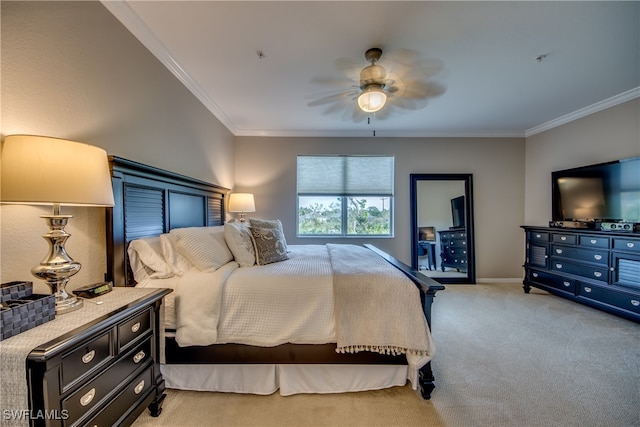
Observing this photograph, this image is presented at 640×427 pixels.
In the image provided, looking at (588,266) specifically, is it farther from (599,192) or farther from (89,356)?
(89,356)

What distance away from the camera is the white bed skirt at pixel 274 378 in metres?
1.68

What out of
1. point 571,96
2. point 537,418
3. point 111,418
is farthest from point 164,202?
point 571,96

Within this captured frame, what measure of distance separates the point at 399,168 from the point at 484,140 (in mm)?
1547

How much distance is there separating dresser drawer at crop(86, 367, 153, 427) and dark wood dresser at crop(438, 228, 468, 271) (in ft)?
13.8

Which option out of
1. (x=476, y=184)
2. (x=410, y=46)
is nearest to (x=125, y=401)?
(x=410, y=46)

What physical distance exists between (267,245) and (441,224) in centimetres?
331

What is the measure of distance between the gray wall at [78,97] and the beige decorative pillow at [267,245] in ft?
3.34

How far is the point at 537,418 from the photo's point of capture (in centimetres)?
148

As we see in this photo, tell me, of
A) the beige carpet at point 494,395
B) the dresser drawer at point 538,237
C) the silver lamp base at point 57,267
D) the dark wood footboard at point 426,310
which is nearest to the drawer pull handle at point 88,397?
the silver lamp base at point 57,267

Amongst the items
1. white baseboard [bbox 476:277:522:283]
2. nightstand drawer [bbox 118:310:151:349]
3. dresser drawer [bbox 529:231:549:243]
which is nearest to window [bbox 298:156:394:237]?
white baseboard [bbox 476:277:522:283]

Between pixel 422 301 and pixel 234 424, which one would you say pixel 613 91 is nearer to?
pixel 422 301

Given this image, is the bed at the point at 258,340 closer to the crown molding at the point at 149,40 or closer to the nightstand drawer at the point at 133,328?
the nightstand drawer at the point at 133,328

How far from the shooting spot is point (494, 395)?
5.46 feet

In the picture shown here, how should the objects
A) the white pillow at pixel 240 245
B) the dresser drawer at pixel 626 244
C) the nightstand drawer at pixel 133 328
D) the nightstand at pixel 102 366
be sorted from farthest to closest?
the dresser drawer at pixel 626 244 < the white pillow at pixel 240 245 < the nightstand drawer at pixel 133 328 < the nightstand at pixel 102 366
